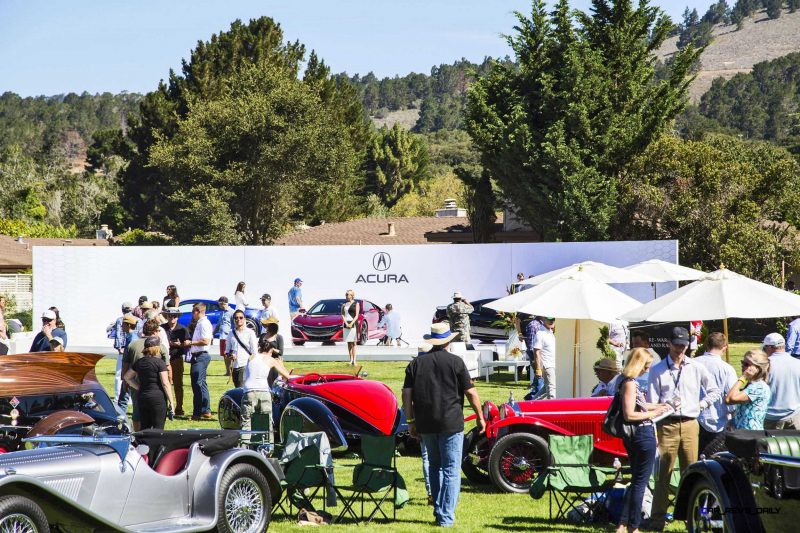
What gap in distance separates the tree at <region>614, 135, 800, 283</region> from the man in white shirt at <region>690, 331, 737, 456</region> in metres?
27.1

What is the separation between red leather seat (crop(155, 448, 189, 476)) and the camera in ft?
25.9

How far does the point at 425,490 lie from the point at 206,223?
4248 centimetres

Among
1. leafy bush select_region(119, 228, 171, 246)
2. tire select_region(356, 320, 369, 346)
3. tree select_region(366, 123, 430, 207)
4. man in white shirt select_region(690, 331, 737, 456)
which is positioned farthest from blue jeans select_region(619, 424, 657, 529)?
tree select_region(366, 123, 430, 207)

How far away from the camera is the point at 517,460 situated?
1070 centimetres

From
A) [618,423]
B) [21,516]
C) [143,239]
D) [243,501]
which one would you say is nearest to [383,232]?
[143,239]

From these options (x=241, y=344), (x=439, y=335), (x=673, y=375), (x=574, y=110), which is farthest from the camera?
(x=574, y=110)

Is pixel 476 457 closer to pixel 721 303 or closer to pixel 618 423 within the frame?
pixel 618 423

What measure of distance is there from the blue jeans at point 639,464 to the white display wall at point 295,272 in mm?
20503

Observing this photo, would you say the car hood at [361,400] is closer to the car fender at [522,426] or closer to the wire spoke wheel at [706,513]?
the car fender at [522,426]

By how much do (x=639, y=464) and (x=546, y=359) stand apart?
7.25 m

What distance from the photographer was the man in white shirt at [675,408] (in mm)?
8336

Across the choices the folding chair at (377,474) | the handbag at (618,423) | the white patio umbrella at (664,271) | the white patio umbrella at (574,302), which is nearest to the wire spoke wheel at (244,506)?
the folding chair at (377,474)

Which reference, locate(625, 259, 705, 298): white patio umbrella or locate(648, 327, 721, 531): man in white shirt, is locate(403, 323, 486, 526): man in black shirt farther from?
locate(625, 259, 705, 298): white patio umbrella

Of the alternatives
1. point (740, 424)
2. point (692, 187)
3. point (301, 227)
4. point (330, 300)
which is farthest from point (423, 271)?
point (301, 227)
